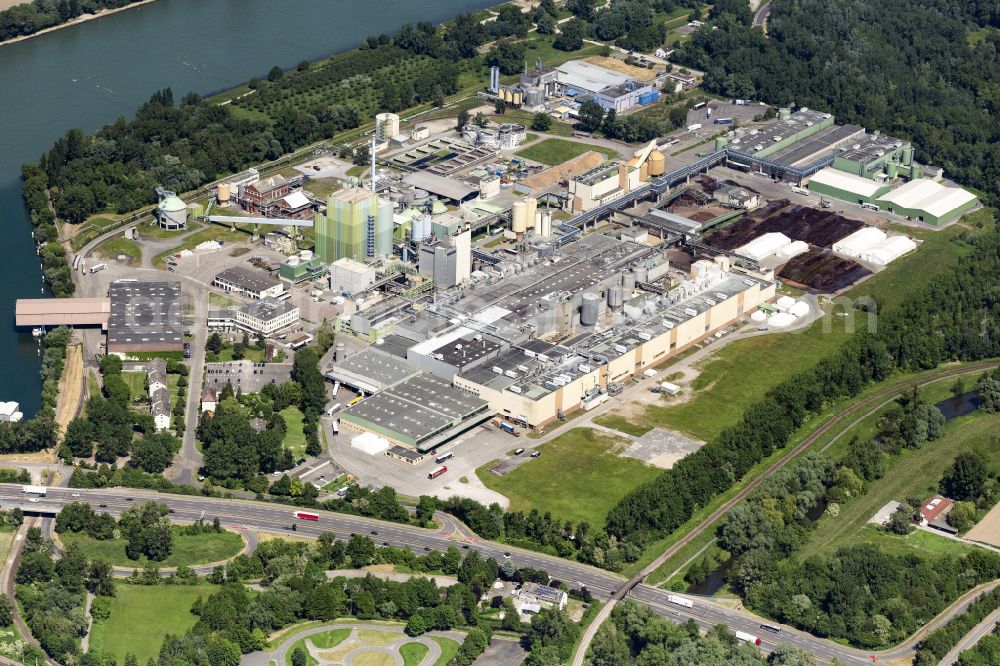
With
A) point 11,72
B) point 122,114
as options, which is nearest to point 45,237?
point 122,114

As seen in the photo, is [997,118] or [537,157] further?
[997,118]

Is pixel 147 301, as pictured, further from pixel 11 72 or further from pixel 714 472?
pixel 11 72

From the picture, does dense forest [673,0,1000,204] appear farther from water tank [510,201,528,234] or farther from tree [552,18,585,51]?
water tank [510,201,528,234]

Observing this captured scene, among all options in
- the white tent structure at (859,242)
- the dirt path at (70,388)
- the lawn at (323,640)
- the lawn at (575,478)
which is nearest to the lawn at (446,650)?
the lawn at (323,640)

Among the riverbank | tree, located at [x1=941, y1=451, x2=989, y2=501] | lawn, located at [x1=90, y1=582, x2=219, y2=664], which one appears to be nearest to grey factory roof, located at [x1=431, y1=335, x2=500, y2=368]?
lawn, located at [x1=90, y1=582, x2=219, y2=664]

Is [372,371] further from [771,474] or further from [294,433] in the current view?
[771,474]

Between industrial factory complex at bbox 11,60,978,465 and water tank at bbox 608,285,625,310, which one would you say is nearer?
industrial factory complex at bbox 11,60,978,465
